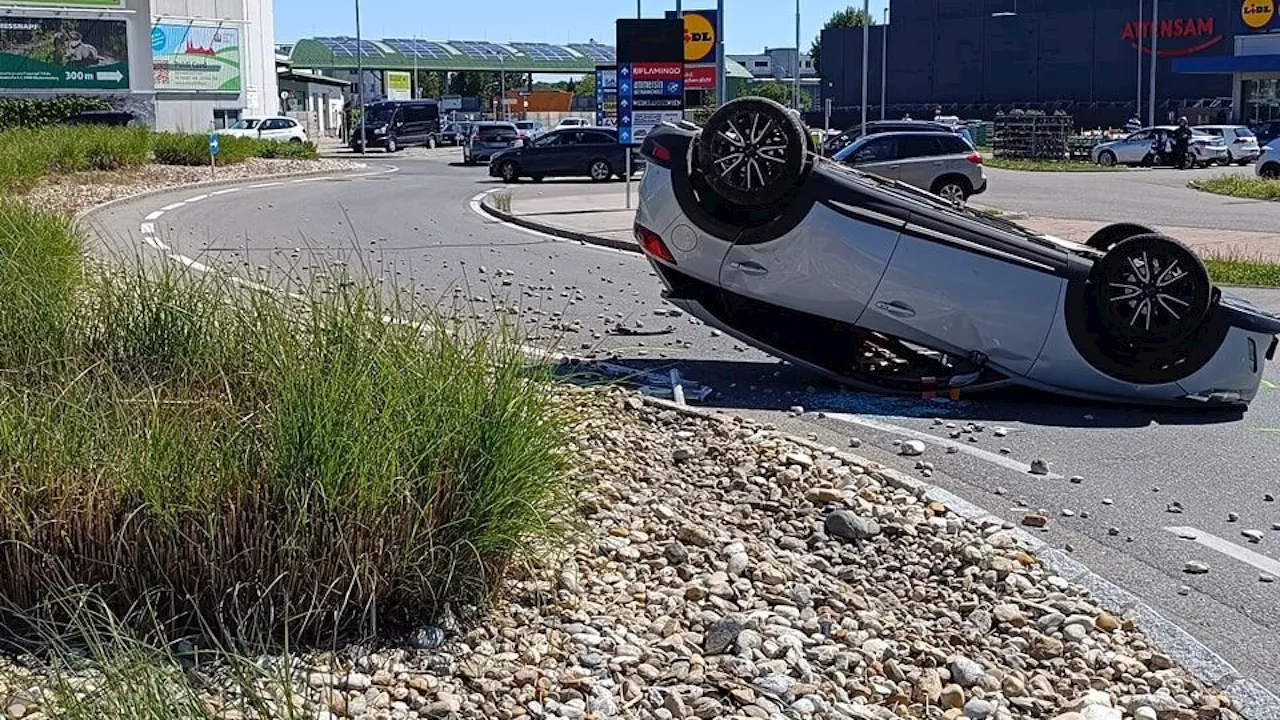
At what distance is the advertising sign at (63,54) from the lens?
185ft

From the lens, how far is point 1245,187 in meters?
34.9

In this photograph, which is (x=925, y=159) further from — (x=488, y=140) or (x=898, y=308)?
(x=488, y=140)

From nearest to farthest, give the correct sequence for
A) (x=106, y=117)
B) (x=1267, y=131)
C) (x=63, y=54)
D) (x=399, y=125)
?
(x=106, y=117) → (x=63, y=54) → (x=1267, y=131) → (x=399, y=125)

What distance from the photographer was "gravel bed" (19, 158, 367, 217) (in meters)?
25.8

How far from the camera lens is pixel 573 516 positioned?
5746 millimetres

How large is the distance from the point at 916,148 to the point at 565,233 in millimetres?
11095

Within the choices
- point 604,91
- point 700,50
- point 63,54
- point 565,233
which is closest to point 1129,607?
point 565,233

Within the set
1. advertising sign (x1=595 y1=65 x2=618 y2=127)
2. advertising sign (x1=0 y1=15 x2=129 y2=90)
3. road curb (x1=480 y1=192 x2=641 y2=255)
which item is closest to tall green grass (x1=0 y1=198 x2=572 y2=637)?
road curb (x1=480 y1=192 x2=641 y2=255)

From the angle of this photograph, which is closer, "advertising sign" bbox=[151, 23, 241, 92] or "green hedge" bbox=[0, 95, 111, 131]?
"green hedge" bbox=[0, 95, 111, 131]

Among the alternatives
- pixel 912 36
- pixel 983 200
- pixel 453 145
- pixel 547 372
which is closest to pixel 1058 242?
pixel 547 372

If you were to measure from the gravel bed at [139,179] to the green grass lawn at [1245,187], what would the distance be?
23.9m

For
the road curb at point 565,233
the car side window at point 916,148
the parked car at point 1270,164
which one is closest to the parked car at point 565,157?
the car side window at point 916,148

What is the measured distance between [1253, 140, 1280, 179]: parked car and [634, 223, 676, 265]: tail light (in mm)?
33016

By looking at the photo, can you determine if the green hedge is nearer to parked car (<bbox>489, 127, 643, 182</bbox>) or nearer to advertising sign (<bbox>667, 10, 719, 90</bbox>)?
parked car (<bbox>489, 127, 643, 182</bbox>)
